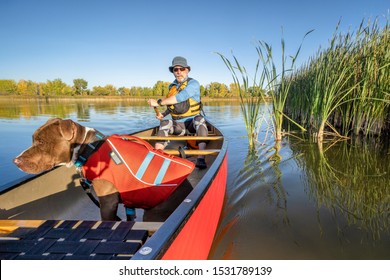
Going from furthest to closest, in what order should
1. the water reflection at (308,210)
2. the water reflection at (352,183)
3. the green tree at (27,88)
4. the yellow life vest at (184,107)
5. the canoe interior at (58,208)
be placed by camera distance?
the green tree at (27,88)
the yellow life vest at (184,107)
the water reflection at (352,183)
the water reflection at (308,210)
the canoe interior at (58,208)

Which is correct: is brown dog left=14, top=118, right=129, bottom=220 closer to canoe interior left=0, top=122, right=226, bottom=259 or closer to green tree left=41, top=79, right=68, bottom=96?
canoe interior left=0, top=122, right=226, bottom=259

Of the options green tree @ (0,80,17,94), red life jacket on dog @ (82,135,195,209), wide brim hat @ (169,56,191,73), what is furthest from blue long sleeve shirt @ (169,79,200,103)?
green tree @ (0,80,17,94)

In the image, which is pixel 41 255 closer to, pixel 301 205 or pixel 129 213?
pixel 129 213

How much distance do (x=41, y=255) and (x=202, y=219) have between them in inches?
45.7

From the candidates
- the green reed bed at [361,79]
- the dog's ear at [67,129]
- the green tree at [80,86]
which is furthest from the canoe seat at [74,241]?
the green tree at [80,86]

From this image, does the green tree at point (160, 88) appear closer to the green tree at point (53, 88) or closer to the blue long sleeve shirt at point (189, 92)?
the green tree at point (53, 88)

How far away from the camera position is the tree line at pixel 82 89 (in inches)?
3440

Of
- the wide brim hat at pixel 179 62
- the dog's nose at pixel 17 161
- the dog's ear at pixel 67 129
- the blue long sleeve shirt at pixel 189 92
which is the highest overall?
the wide brim hat at pixel 179 62

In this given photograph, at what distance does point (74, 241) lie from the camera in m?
1.47

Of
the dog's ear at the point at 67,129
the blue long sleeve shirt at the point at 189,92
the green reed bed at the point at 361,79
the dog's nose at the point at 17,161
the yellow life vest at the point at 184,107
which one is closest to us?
the dog's nose at the point at 17,161

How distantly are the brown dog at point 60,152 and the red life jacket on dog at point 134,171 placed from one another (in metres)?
0.10
